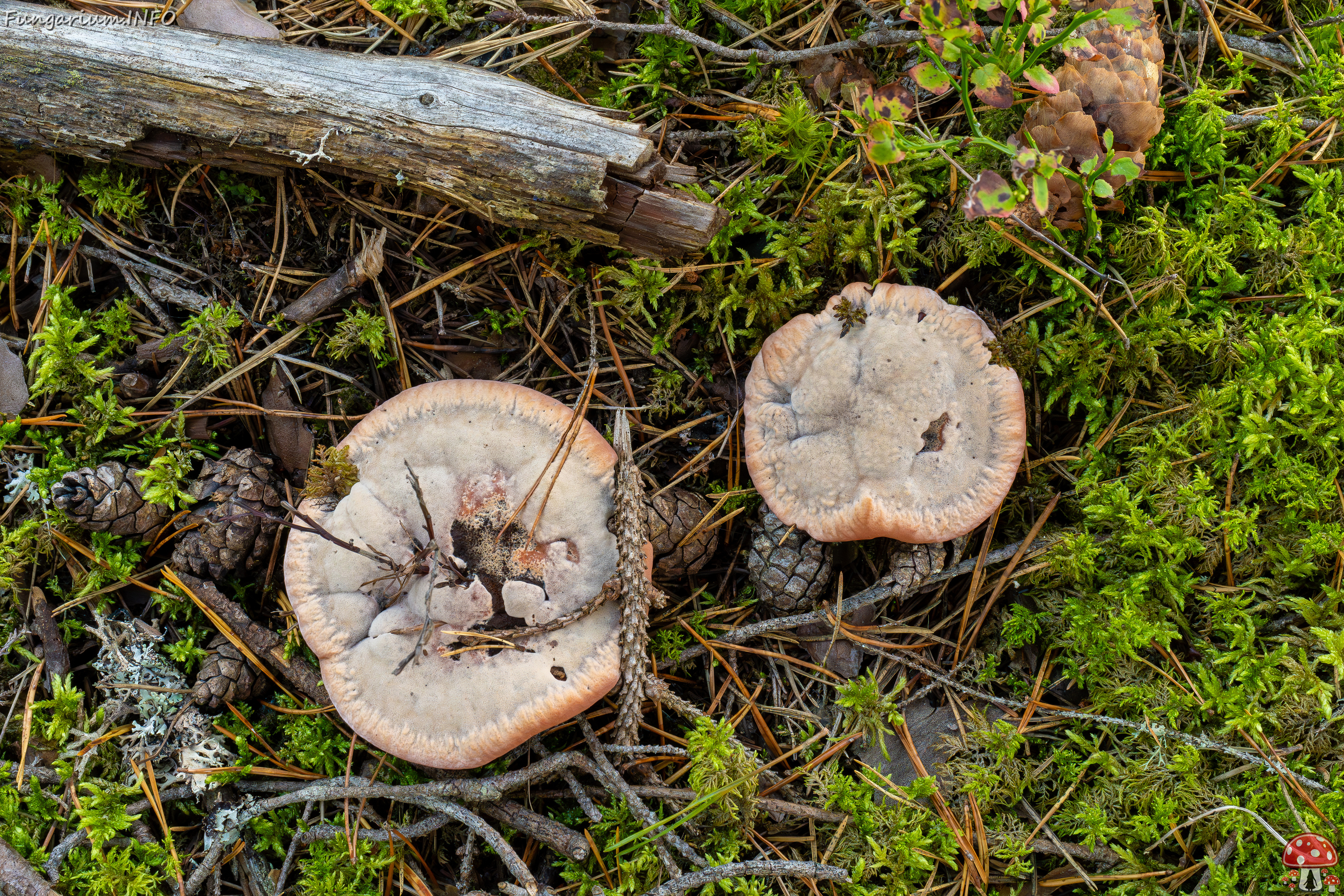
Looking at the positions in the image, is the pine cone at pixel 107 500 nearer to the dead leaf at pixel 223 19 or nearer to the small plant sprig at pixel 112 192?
the small plant sprig at pixel 112 192

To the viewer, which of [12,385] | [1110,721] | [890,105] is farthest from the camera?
[12,385]

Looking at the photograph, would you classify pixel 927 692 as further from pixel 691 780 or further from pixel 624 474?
pixel 624 474

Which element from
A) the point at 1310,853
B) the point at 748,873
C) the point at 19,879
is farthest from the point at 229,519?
the point at 1310,853

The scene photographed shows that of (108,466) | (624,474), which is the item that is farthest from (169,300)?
(624,474)

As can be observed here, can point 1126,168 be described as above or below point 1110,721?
above

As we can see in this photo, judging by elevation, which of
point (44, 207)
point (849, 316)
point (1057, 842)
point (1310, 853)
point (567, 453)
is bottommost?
point (1057, 842)

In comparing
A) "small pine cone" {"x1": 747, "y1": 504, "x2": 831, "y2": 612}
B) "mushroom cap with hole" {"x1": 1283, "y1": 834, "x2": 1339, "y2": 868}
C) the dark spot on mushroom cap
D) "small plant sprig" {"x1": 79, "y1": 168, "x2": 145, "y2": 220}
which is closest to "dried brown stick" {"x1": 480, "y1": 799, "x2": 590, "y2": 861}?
"small pine cone" {"x1": 747, "y1": 504, "x2": 831, "y2": 612}

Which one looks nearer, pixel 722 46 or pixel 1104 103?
pixel 1104 103

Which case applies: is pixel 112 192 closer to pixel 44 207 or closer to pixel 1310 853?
pixel 44 207
